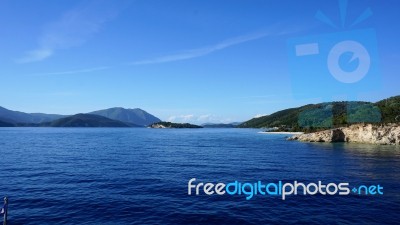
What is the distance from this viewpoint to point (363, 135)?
149750 millimetres

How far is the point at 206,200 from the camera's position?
136 ft

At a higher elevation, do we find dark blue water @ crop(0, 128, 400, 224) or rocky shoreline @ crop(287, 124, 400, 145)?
rocky shoreline @ crop(287, 124, 400, 145)

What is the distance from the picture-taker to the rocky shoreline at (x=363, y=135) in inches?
5438

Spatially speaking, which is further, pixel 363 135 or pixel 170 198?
pixel 363 135

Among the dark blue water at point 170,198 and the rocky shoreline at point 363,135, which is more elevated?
the rocky shoreline at point 363,135

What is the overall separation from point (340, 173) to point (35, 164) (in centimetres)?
6381

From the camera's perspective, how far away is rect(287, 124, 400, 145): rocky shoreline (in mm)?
138125

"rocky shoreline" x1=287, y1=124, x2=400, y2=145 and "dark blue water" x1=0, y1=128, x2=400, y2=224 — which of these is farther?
"rocky shoreline" x1=287, y1=124, x2=400, y2=145

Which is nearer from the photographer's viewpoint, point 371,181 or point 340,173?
point 371,181

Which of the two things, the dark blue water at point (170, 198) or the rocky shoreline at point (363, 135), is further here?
the rocky shoreline at point (363, 135)

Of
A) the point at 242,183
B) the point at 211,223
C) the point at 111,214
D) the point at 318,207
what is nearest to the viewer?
the point at 211,223

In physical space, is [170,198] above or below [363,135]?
below

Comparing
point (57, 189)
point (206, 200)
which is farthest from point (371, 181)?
point (57, 189)

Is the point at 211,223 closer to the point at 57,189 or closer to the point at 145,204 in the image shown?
the point at 145,204
